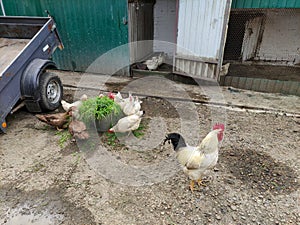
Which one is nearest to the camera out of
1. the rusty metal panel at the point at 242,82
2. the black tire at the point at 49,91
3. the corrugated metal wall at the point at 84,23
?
the black tire at the point at 49,91

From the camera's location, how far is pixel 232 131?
3.89 m

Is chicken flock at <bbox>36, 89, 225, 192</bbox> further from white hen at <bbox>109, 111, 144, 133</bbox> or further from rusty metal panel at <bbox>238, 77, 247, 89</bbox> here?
rusty metal panel at <bbox>238, 77, 247, 89</bbox>

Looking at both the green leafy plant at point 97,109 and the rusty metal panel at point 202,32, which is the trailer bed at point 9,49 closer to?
the green leafy plant at point 97,109

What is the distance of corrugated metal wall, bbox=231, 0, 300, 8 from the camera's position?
15.2 ft

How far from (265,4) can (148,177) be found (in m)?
4.67

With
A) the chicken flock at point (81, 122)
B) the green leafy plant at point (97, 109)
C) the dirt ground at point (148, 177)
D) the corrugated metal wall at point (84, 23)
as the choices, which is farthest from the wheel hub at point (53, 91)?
the corrugated metal wall at point (84, 23)

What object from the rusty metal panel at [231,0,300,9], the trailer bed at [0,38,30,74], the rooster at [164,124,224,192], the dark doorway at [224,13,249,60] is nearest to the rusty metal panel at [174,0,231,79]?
the rusty metal panel at [231,0,300,9]

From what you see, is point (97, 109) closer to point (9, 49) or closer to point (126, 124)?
point (126, 124)

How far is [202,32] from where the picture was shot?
531 centimetres

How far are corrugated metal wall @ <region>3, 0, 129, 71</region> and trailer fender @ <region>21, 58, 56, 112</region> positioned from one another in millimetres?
2683

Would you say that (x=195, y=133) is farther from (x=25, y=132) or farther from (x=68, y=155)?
(x=25, y=132)

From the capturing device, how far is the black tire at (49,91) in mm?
4070

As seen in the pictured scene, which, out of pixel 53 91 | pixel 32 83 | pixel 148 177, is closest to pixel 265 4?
pixel 148 177

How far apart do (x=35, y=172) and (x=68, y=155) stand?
50 cm
